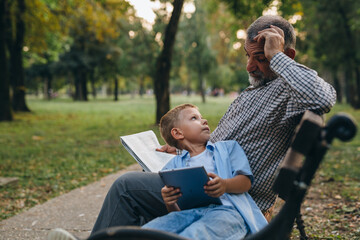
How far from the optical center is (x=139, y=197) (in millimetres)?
2102

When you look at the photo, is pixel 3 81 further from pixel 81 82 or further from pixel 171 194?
pixel 81 82

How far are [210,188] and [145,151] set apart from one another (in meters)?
0.80

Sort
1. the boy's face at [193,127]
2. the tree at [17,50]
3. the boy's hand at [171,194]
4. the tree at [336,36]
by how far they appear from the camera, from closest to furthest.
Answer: the boy's hand at [171,194]
the boy's face at [193,127]
the tree at [17,50]
the tree at [336,36]

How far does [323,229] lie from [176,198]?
238cm

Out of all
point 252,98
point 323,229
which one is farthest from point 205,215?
point 323,229

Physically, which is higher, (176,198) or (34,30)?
(34,30)

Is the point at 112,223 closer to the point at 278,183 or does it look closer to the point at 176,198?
the point at 176,198

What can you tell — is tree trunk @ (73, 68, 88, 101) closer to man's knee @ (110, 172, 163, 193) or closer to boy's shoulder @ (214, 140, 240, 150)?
man's knee @ (110, 172, 163, 193)

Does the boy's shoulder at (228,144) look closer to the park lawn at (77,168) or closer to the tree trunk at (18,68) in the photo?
the park lawn at (77,168)

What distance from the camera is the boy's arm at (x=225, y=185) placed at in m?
1.79

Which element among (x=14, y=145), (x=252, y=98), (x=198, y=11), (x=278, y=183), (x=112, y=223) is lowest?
(x=14, y=145)

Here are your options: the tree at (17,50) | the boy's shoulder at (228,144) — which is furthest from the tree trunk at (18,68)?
the boy's shoulder at (228,144)

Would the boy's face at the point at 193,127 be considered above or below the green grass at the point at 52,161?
above

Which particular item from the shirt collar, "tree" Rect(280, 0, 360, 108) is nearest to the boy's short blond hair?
the shirt collar
